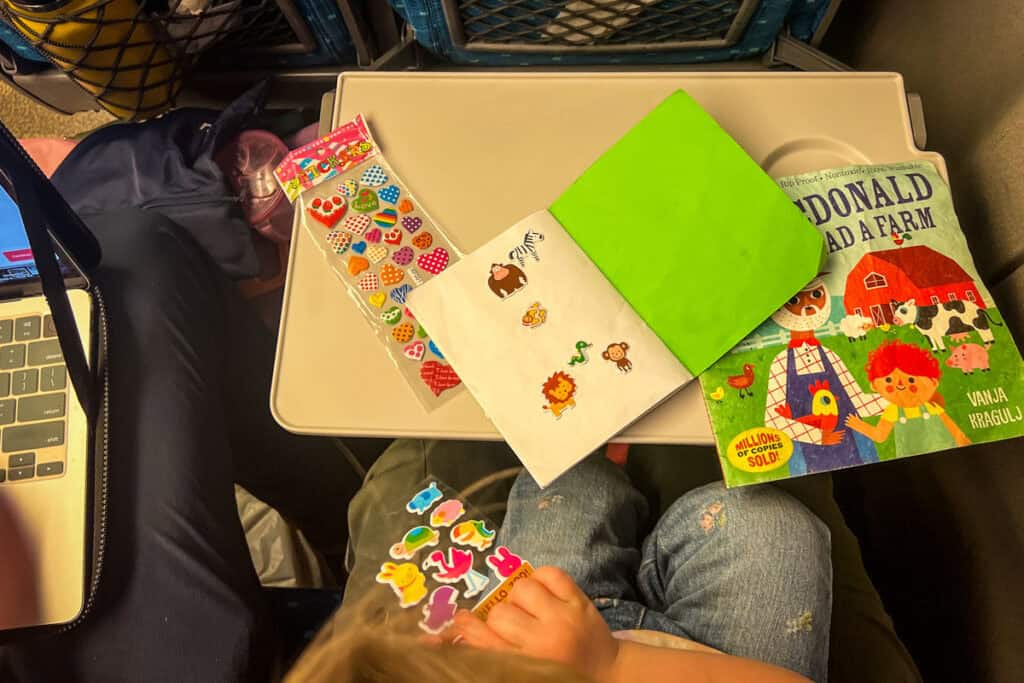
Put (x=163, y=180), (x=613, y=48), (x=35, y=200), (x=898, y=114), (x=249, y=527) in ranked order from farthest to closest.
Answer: (x=249, y=527)
(x=163, y=180)
(x=613, y=48)
(x=898, y=114)
(x=35, y=200)

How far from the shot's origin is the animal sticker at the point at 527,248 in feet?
1.95

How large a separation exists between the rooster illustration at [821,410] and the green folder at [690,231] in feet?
0.22

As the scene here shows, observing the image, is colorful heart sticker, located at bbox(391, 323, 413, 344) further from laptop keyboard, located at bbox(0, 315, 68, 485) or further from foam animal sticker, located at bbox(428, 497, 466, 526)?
laptop keyboard, located at bbox(0, 315, 68, 485)

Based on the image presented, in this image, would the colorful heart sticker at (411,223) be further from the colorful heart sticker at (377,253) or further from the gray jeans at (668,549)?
the gray jeans at (668,549)

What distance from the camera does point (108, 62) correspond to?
822 mm

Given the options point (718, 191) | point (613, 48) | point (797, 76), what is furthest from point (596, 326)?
Answer: point (613, 48)

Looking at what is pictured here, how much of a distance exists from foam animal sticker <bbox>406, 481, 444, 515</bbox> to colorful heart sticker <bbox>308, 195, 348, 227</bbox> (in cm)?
26

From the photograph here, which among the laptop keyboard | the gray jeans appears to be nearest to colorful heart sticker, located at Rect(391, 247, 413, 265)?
the gray jeans

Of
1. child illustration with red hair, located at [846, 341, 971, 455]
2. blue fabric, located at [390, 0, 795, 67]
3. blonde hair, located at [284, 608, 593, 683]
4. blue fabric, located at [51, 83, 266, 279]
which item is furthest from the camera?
blue fabric, located at [51, 83, 266, 279]

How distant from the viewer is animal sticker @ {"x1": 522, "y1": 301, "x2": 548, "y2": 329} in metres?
0.58

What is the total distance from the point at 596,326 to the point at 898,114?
35 cm

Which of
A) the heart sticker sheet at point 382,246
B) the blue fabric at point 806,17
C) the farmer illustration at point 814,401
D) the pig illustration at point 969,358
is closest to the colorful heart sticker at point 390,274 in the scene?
the heart sticker sheet at point 382,246

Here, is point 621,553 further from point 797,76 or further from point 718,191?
point 797,76

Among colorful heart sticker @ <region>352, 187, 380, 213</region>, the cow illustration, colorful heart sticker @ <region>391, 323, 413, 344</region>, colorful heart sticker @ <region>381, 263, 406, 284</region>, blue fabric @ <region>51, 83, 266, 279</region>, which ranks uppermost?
blue fabric @ <region>51, 83, 266, 279</region>
